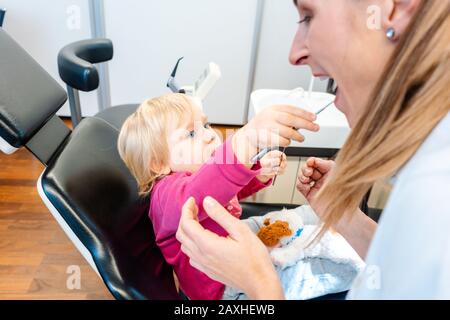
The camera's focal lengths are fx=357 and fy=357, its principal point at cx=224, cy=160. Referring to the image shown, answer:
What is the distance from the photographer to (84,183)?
0.70 meters

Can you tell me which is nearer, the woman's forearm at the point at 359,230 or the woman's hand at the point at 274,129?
the woman's hand at the point at 274,129

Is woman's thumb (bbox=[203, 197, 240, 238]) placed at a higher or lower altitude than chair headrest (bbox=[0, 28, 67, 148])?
lower

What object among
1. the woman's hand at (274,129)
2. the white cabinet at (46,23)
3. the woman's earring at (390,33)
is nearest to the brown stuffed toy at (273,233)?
the woman's hand at (274,129)

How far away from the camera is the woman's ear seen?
431 millimetres

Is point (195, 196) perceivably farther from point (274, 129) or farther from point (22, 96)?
point (22, 96)

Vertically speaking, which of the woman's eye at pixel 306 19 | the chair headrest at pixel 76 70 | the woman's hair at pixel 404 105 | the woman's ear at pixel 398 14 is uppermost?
the woman's ear at pixel 398 14

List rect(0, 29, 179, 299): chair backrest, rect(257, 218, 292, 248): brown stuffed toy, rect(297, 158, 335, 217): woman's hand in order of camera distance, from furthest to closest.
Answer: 1. rect(257, 218, 292, 248): brown stuffed toy
2. rect(297, 158, 335, 217): woman's hand
3. rect(0, 29, 179, 299): chair backrest

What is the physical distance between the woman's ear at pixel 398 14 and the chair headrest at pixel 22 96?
0.59 meters

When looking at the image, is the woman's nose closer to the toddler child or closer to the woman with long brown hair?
the woman with long brown hair

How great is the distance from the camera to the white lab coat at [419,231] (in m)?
0.38

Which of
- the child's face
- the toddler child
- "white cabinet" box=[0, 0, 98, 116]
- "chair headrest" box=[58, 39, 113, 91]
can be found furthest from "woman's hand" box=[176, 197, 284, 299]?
"white cabinet" box=[0, 0, 98, 116]

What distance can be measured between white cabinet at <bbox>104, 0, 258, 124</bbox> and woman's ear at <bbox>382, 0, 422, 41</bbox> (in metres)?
1.84

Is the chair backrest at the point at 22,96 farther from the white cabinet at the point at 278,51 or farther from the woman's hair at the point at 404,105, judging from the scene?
the white cabinet at the point at 278,51

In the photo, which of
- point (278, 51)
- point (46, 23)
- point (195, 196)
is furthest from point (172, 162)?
point (46, 23)
